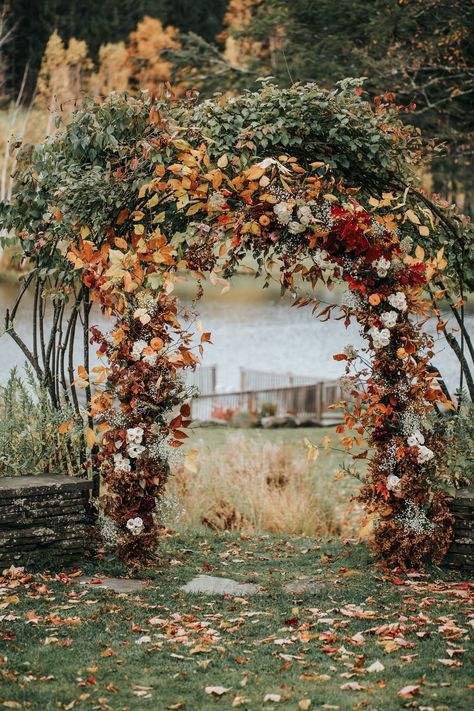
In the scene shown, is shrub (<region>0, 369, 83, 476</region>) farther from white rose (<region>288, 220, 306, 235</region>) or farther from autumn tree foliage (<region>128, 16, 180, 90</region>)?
autumn tree foliage (<region>128, 16, 180, 90</region>)

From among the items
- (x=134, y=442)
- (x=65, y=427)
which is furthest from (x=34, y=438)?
(x=134, y=442)

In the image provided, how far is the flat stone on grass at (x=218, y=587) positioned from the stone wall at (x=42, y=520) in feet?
2.70

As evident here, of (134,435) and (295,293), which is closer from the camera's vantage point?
(134,435)

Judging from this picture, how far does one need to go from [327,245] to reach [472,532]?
2.11 metres

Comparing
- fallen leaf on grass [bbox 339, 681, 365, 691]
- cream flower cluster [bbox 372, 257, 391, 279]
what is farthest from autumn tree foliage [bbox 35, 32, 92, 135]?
fallen leaf on grass [bbox 339, 681, 365, 691]

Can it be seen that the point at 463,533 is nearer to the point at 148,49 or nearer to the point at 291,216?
the point at 291,216

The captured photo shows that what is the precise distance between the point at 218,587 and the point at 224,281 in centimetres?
200

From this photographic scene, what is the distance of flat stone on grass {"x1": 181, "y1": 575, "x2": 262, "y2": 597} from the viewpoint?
529 centimetres

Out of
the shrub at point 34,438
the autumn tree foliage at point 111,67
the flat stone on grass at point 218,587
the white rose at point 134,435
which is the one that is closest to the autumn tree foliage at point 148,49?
the autumn tree foliage at point 111,67

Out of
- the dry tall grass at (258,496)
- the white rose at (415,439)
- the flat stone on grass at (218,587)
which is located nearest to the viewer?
the flat stone on grass at (218,587)

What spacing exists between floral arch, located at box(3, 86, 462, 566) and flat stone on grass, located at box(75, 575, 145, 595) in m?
0.31

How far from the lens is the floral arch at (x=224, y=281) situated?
17.9 ft

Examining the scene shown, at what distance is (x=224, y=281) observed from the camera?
5.76 metres

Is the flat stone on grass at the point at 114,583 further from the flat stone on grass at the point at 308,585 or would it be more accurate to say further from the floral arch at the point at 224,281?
the flat stone on grass at the point at 308,585
